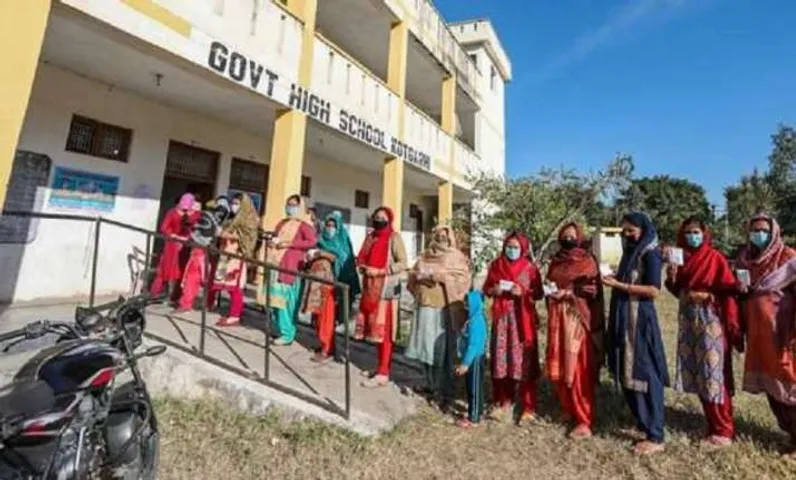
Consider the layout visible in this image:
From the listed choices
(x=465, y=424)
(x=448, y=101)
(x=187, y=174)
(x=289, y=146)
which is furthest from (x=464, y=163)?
(x=465, y=424)

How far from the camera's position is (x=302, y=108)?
7281mm

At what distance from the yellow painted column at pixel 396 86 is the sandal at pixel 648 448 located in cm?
679

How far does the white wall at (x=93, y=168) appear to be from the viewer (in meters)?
5.97

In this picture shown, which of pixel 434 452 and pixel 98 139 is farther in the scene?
pixel 98 139

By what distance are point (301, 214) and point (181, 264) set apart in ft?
6.13

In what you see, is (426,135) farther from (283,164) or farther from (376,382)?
(376,382)

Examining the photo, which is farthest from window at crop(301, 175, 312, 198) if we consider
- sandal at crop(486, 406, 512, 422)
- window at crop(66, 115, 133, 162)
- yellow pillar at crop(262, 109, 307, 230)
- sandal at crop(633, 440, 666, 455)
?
sandal at crop(633, 440, 666, 455)

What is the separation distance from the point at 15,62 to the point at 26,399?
317 cm

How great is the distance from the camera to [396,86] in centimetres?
1002

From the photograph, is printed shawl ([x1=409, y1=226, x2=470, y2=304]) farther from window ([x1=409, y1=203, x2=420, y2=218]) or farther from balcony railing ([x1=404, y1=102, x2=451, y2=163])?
window ([x1=409, y1=203, x2=420, y2=218])

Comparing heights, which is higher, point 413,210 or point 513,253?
point 413,210

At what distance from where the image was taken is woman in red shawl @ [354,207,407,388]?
4.48m

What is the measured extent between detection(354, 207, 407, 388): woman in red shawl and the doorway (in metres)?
4.39

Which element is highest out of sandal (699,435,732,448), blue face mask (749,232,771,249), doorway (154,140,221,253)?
Result: doorway (154,140,221,253)
